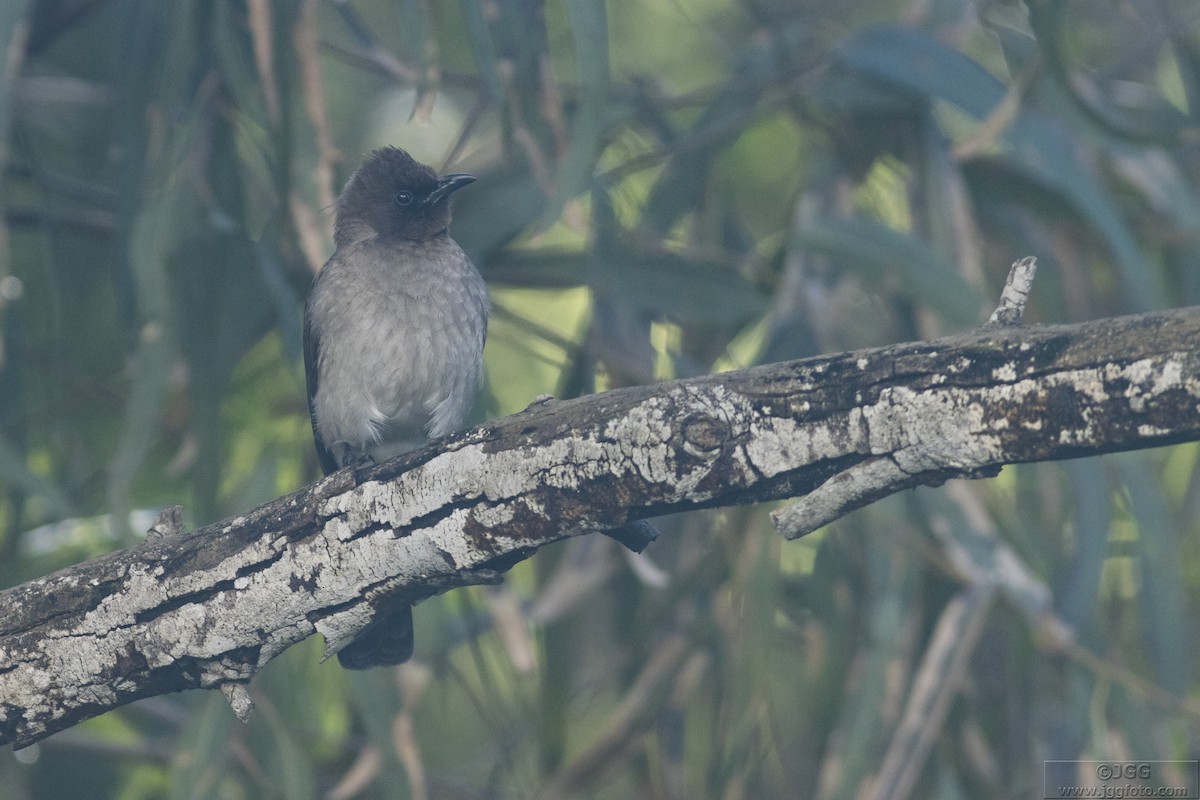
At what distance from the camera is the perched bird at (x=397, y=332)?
12.9 feet

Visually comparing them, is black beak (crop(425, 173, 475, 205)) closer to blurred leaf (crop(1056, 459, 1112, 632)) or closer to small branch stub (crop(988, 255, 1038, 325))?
blurred leaf (crop(1056, 459, 1112, 632))

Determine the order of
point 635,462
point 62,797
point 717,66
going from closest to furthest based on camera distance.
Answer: point 635,462, point 62,797, point 717,66

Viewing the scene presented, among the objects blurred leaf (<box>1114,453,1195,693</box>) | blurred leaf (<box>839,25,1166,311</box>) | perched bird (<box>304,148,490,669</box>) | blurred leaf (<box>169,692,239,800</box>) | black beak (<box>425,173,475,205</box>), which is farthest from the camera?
blurred leaf (<box>839,25,1166,311</box>)

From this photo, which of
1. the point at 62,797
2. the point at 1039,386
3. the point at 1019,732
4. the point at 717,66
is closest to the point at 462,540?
the point at 1039,386

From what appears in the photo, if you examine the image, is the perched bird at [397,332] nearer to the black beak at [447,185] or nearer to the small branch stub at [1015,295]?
the black beak at [447,185]

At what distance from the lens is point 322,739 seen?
14.5ft

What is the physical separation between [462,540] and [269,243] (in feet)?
6.78

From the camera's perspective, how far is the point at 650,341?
15.2ft

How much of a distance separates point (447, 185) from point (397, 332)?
1.96 feet

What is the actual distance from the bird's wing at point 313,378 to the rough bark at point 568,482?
1502 millimetres

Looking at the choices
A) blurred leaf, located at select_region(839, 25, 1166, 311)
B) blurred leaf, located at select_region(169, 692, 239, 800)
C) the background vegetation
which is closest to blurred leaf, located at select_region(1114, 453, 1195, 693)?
the background vegetation

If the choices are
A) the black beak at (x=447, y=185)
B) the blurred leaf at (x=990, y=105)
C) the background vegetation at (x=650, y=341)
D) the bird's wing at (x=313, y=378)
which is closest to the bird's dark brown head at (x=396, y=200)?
the black beak at (x=447, y=185)

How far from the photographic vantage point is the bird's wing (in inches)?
165

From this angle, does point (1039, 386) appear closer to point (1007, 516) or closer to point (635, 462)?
point (635, 462)
